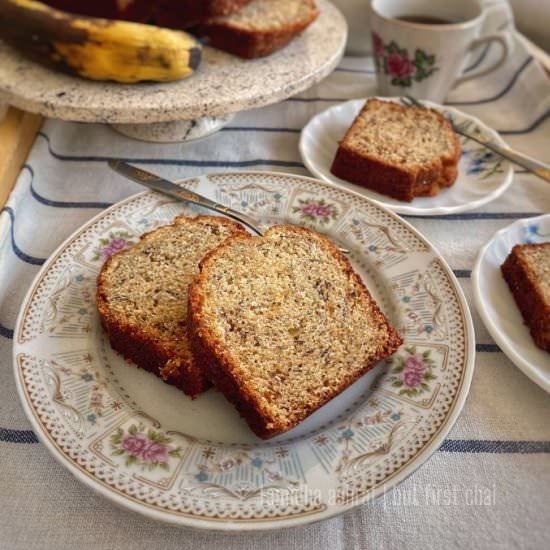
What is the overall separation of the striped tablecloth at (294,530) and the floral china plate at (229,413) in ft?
0.37

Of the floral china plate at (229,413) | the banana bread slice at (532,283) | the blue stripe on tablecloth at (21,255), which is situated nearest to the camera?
the floral china plate at (229,413)

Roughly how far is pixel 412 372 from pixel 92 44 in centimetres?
108

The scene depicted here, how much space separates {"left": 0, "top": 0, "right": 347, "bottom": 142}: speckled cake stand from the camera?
52.3 inches

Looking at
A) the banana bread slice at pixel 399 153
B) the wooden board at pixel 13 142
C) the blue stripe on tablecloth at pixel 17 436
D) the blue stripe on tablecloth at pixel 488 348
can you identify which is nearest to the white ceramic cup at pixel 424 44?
the banana bread slice at pixel 399 153

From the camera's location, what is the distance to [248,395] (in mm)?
894

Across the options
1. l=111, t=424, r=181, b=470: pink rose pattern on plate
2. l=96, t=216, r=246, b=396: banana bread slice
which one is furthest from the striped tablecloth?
l=96, t=216, r=246, b=396: banana bread slice

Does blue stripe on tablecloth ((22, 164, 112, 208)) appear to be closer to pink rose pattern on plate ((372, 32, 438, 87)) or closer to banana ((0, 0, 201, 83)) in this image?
banana ((0, 0, 201, 83))

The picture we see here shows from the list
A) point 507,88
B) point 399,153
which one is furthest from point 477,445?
point 507,88

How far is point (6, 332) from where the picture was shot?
1.13m

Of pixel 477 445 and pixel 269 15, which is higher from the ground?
pixel 269 15

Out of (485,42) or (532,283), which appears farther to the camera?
(485,42)

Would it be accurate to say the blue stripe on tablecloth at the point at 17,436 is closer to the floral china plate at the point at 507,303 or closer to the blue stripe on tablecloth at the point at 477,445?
the blue stripe on tablecloth at the point at 477,445

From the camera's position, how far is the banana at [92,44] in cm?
133

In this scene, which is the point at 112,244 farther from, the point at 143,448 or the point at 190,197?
the point at 143,448
